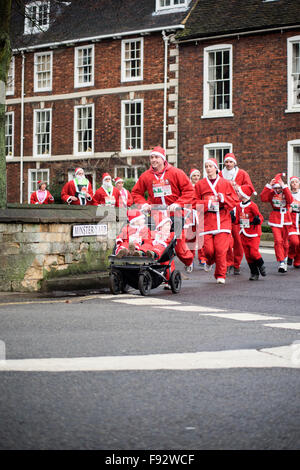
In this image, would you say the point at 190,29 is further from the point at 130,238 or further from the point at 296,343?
the point at 296,343

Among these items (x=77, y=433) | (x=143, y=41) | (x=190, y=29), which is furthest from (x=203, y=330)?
(x=143, y=41)

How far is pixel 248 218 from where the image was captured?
14766 millimetres

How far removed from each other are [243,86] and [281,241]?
48.6 ft

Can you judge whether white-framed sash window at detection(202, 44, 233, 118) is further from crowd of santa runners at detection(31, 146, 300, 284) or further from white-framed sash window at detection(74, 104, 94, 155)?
crowd of santa runners at detection(31, 146, 300, 284)

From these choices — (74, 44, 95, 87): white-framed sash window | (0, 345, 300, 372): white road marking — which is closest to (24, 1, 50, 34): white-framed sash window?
(0, 345, 300, 372): white road marking

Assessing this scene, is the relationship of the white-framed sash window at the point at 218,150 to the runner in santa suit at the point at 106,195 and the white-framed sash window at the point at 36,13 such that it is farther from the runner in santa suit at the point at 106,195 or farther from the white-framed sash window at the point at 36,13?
the runner in santa suit at the point at 106,195

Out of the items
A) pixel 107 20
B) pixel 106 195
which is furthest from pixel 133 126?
pixel 106 195

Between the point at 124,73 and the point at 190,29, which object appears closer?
the point at 190,29

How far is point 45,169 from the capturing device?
36.9 meters

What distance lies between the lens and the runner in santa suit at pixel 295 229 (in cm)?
1703

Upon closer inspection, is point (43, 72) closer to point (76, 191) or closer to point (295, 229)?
point (76, 191)

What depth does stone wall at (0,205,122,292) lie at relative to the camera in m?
11.4

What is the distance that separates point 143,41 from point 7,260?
77.1ft

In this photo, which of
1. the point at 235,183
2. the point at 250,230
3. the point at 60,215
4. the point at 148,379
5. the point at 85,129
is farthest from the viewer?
the point at 85,129
